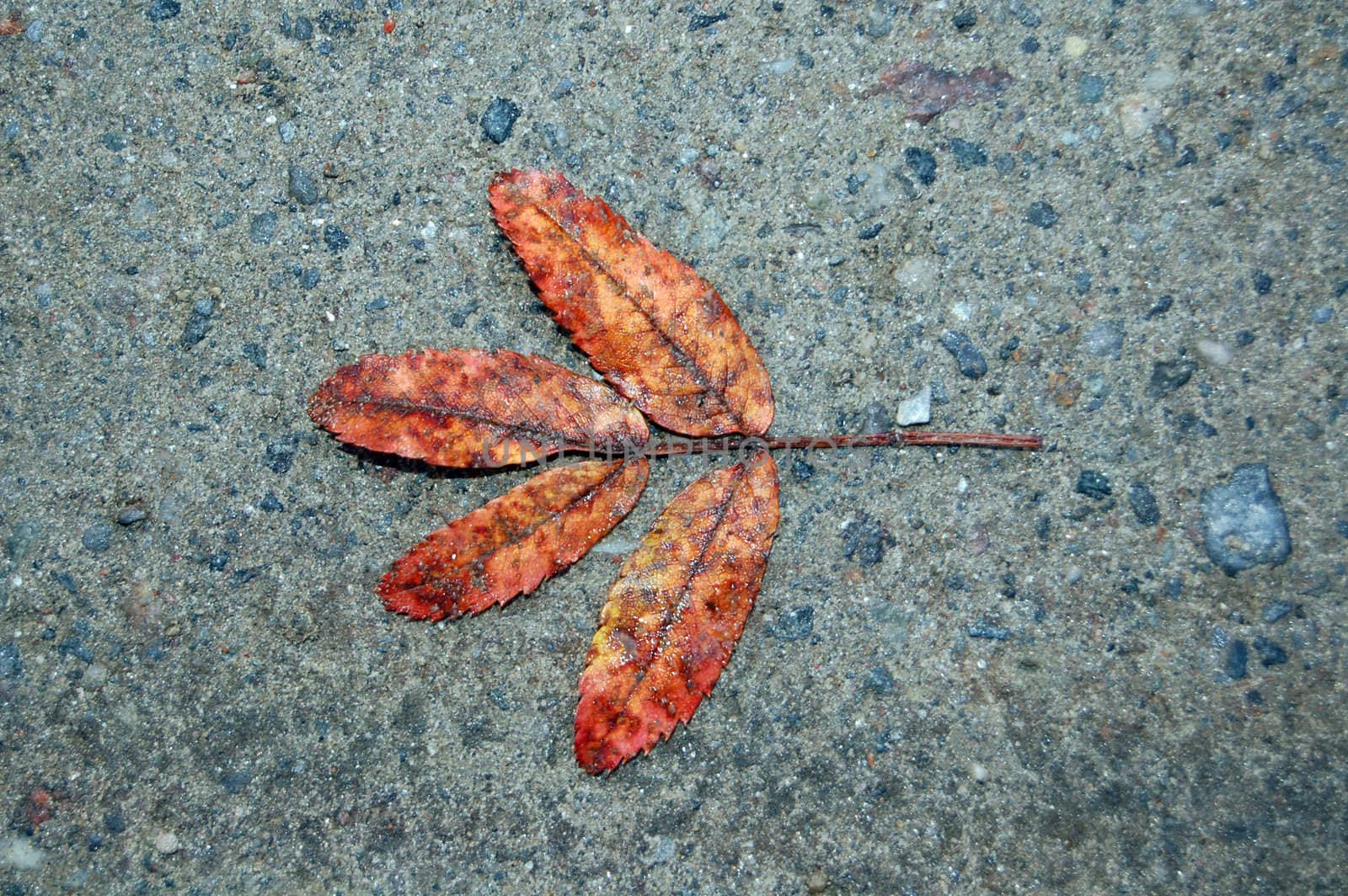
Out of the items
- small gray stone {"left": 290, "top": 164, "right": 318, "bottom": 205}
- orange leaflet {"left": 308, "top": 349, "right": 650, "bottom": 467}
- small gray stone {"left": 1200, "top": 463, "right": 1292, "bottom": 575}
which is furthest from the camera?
small gray stone {"left": 290, "top": 164, "right": 318, "bottom": 205}

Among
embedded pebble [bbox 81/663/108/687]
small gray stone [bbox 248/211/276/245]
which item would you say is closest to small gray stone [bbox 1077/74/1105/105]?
small gray stone [bbox 248/211/276/245]

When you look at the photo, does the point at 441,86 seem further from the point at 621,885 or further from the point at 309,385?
the point at 621,885

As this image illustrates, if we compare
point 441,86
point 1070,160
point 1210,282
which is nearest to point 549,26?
point 441,86

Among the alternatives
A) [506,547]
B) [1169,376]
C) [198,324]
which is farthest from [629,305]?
[1169,376]

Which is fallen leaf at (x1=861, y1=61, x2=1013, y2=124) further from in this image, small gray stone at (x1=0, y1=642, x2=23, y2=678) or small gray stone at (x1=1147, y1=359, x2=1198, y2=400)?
small gray stone at (x1=0, y1=642, x2=23, y2=678)

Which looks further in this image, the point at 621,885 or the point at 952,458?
the point at 952,458

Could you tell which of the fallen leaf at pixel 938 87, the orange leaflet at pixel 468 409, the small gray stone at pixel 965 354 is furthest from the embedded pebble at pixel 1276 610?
the orange leaflet at pixel 468 409

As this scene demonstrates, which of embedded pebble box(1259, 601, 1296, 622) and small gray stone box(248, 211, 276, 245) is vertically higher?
small gray stone box(248, 211, 276, 245)

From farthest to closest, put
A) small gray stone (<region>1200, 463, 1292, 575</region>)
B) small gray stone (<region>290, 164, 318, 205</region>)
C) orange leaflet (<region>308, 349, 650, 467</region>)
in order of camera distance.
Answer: small gray stone (<region>290, 164, 318, 205</region>) < small gray stone (<region>1200, 463, 1292, 575</region>) < orange leaflet (<region>308, 349, 650, 467</region>)
